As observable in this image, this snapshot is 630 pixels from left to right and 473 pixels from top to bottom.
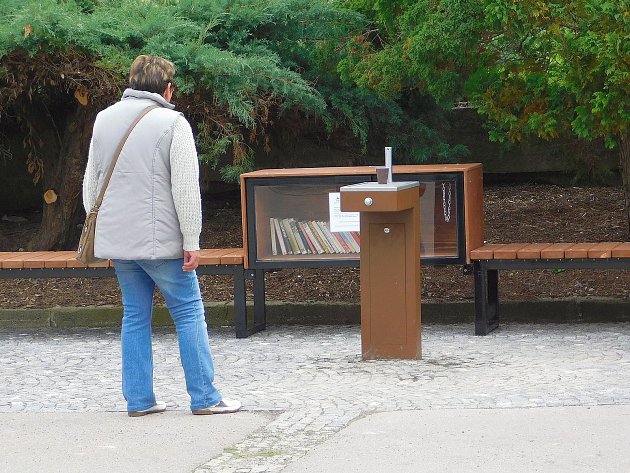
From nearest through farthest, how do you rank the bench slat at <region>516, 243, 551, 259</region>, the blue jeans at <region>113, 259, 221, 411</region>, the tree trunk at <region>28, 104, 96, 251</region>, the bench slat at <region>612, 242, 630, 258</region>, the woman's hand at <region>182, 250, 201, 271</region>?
the woman's hand at <region>182, 250, 201, 271</region> → the blue jeans at <region>113, 259, 221, 411</region> → the bench slat at <region>612, 242, 630, 258</region> → the bench slat at <region>516, 243, 551, 259</region> → the tree trunk at <region>28, 104, 96, 251</region>

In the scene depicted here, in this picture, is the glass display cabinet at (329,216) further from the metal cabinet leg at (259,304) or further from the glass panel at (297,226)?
the metal cabinet leg at (259,304)

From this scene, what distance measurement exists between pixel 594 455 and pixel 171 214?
2.35 metres

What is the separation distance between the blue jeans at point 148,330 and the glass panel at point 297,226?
9.17 feet

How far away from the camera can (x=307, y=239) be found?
8.96 m

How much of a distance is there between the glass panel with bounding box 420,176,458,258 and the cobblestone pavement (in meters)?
0.65

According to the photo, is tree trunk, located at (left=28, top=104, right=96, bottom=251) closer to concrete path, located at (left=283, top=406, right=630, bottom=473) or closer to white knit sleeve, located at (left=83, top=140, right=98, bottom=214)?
white knit sleeve, located at (left=83, top=140, right=98, bottom=214)

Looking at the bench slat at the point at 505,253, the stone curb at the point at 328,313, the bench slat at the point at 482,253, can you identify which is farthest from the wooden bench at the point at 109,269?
the bench slat at the point at 505,253

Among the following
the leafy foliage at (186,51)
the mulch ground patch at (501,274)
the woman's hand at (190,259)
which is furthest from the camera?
the mulch ground patch at (501,274)

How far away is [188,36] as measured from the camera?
991cm

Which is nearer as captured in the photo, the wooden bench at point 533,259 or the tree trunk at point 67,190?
the wooden bench at point 533,259

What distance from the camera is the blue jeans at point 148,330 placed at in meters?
5.98

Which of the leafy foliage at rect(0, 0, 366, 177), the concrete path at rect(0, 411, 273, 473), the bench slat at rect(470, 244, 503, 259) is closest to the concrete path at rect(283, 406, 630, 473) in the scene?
the concrete path at rect(0, 411, 273, 473)

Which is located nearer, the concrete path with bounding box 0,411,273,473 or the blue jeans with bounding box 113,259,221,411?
the concrete path with bounding box 0,411,273,473

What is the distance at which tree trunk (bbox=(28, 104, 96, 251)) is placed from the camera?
11180mm
